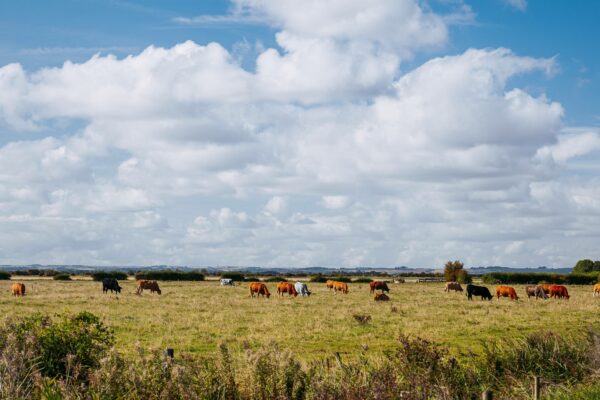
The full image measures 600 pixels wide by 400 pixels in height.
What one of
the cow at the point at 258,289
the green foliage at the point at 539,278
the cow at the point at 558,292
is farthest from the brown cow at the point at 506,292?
the green foliage at the point at 539,278

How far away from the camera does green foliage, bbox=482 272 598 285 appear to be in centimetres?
8756

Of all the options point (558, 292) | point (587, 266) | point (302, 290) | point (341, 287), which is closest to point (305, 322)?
point (302, 290)

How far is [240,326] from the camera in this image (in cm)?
2630

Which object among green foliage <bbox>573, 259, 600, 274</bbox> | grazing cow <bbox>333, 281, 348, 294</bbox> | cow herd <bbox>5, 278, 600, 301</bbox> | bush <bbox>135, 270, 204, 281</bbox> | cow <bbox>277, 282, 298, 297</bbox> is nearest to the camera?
cow herd <bbox>5, 278, 600, 301</bbox>

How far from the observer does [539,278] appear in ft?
296

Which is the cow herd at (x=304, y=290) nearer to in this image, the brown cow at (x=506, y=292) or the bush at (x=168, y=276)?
the brown cow at (x=506, y=292)

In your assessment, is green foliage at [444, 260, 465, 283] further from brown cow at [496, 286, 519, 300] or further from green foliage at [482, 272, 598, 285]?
brown cow at [496, 286, 519, 300]

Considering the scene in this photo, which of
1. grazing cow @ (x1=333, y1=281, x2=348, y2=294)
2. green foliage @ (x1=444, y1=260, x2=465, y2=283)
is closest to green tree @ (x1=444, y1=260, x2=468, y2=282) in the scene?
green foliage @ (x1=444, y1=260, x2=465, y2=283)

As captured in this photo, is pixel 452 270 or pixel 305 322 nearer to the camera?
pixel 305 322

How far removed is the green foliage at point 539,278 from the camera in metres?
87.6

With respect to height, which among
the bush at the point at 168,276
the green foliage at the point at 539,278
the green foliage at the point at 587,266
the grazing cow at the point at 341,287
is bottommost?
the bush at the point at 168,276

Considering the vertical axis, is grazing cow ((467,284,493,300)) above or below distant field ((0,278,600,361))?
above

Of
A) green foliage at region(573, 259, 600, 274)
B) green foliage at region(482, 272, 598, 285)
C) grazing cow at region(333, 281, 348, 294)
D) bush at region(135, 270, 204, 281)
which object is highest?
green foliage at region(573, 259, 600, 274)

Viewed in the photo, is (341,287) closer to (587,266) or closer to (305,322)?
(305,322)
